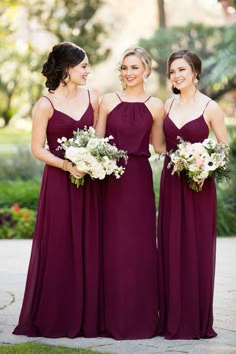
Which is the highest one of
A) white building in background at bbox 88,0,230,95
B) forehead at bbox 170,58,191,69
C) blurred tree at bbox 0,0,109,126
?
white building in background at bbox 88,0,230,95

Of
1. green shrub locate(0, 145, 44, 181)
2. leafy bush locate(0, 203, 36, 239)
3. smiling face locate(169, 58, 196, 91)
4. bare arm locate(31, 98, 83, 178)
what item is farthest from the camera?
green shrub locate(0, 145, 44, 181)

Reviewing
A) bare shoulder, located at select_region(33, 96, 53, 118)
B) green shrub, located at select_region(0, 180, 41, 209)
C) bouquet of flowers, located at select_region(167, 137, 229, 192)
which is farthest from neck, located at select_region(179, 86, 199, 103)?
green shrub, located at select_region(0, 180, 41, 209)

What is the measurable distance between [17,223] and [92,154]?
6.80 metres

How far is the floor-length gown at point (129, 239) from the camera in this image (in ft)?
22.1

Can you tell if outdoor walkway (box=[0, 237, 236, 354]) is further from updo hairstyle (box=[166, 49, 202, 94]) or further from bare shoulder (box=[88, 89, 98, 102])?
updo hairstyle (box=[166, 49, 202, 94])

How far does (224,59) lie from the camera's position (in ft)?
51.3

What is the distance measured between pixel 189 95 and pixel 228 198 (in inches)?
282

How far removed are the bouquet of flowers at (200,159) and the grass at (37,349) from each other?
4.69ft

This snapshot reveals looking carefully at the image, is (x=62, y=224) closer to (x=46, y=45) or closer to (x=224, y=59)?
(x=224, y=59)

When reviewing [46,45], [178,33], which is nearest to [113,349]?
[178,33]

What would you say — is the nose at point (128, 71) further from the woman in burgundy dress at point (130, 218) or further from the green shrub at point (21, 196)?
the green shrub at point (21, 196)

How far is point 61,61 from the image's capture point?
22.1 ft

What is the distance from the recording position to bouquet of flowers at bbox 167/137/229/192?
21.1ft

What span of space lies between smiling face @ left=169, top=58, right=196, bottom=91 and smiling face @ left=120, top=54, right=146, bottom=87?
24cm
